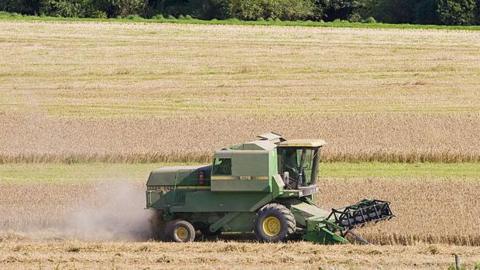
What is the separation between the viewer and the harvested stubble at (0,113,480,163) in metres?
30.0

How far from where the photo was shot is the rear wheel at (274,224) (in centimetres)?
2084

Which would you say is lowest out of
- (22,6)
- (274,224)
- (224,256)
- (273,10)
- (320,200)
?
Answer: (320,200)

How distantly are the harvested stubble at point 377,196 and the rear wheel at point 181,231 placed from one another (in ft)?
3.69

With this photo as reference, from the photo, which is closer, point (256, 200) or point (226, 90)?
point (256, 200)

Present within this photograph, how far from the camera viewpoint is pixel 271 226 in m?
21.0

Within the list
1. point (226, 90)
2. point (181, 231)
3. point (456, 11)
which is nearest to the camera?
point (181, 231)

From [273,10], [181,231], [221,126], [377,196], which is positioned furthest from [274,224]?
[273,10]

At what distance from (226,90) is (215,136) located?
8.59 meters

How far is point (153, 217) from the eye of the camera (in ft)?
73.6

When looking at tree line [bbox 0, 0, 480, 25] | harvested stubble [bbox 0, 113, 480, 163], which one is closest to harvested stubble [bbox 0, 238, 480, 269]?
harvested stubble [bbox 0, 113, 480, 163]

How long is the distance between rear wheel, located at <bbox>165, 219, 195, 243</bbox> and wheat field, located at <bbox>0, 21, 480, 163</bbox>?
26.8ft

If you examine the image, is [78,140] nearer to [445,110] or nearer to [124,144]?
[124,144]

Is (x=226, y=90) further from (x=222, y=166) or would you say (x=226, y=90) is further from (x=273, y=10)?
(x=273, y=10)

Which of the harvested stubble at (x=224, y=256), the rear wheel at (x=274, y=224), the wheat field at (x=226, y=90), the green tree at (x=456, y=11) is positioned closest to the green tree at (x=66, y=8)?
the wheat field at (x=226, y=90)
